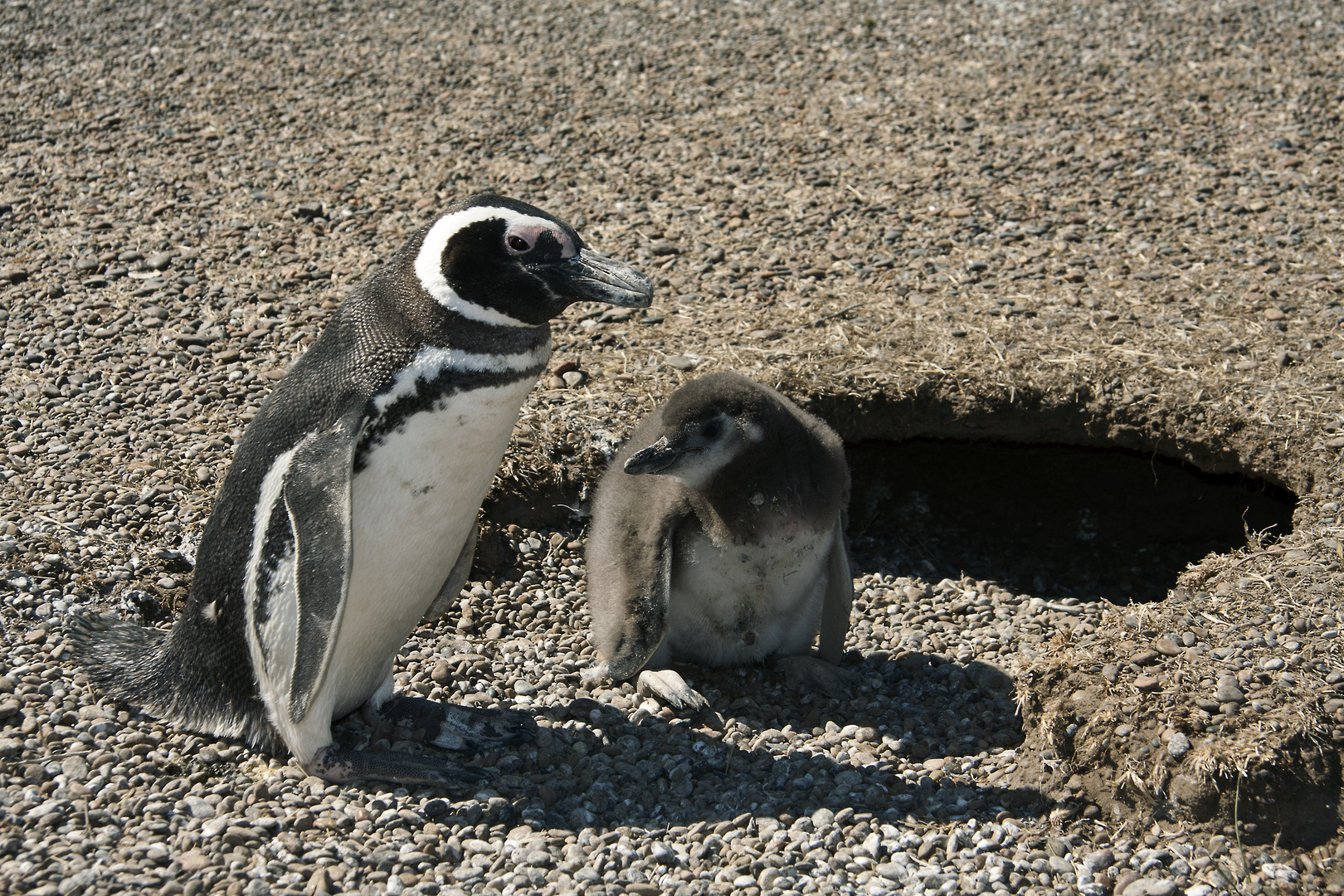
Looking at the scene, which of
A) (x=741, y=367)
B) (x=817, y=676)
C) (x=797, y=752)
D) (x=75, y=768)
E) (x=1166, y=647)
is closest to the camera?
(x=75, y=768)

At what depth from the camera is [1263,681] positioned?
2.84 meters

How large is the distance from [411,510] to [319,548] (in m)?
0.29

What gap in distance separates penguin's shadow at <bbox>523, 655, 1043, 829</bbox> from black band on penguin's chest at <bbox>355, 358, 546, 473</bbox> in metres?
1.01

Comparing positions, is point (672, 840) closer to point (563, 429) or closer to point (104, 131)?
point (563, 429)

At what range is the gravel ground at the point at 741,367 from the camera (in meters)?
2.71

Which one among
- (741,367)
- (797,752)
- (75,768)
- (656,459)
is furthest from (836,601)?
(75,768)

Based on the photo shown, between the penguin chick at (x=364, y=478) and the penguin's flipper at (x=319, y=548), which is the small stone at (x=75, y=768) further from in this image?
the penguin's flipper at (x=319, y=548)

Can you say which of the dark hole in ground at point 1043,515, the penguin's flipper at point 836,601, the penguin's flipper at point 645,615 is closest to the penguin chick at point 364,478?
the penguin's flipper at point 645,615

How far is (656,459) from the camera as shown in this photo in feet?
10.8

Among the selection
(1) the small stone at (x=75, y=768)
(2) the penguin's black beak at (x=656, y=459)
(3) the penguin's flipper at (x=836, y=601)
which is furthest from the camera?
(3) the penguin's flipper at (x=836, y=601)

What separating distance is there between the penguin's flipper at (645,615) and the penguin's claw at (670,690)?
50 millimetres

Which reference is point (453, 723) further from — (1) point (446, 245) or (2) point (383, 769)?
(1) point (446, 245)

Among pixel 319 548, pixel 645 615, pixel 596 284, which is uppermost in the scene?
pixel 596 284

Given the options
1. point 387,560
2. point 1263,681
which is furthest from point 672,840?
point 1263,681
